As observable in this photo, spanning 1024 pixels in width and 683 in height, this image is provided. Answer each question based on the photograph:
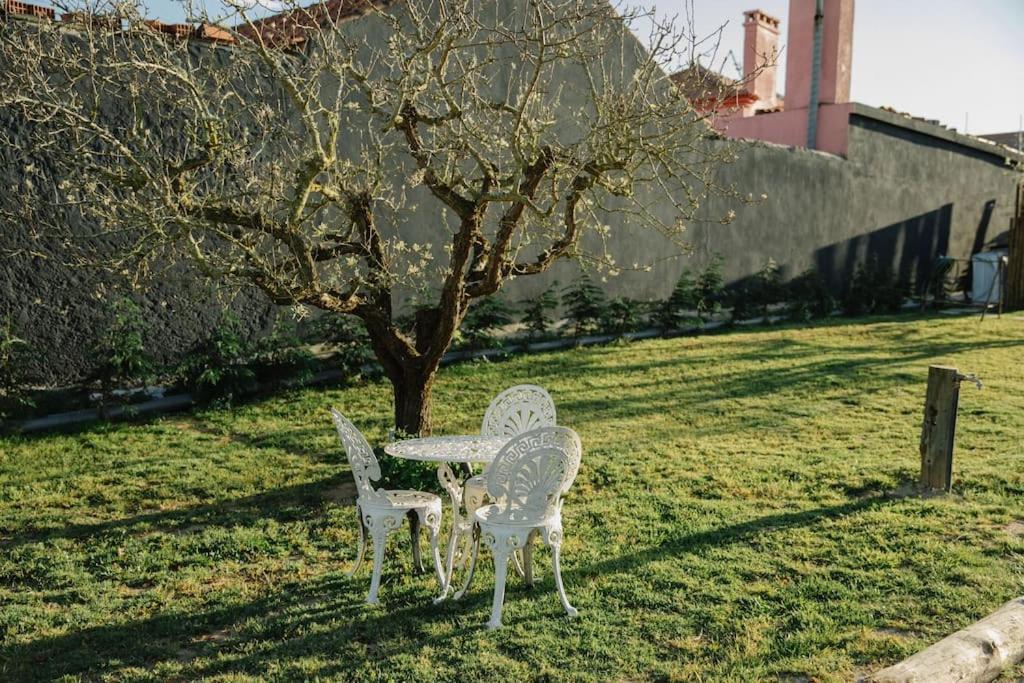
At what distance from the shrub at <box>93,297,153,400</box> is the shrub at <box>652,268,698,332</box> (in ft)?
24.1

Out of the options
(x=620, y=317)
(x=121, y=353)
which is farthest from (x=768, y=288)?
(x=121, y=353)

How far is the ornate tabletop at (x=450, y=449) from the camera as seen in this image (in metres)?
5.02

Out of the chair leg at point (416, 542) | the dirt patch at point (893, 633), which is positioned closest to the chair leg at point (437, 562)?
the chair leg at point (416, 542)

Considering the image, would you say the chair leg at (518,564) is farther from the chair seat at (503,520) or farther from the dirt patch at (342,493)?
the dirt patch at (342,493)

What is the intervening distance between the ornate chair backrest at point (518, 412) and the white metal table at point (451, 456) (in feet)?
1.17

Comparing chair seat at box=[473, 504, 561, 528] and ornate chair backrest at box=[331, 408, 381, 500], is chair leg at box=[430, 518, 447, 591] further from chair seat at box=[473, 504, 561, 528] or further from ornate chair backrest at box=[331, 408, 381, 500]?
ornate chair backrest at box=[331, 408, 381, 500]

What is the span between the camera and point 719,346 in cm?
1273

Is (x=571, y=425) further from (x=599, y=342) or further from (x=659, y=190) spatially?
(x=659, y=190)

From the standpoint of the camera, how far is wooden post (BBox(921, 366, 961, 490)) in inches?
257

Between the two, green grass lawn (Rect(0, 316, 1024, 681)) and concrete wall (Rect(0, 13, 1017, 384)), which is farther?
concrete wall (Rect(0, 13, 1017, 384))

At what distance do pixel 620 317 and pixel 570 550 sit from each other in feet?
23.9

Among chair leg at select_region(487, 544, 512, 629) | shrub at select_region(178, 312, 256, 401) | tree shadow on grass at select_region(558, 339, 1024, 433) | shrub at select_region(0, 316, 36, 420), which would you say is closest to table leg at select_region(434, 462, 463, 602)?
chair leg at select_region(487, 544, 512, 629)

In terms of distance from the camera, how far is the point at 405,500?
5145 millimetres

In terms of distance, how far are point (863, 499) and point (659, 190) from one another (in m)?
7.73
